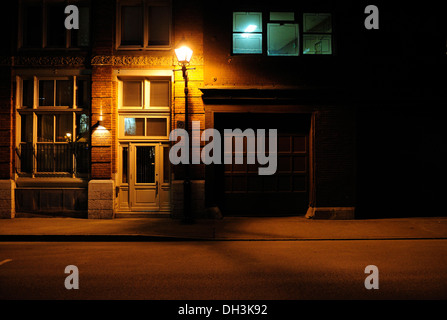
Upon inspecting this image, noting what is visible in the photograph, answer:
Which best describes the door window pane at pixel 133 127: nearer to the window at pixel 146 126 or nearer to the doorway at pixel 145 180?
the window at pixel 146 126

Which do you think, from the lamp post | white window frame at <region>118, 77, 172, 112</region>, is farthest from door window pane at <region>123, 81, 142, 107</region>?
the lamp post

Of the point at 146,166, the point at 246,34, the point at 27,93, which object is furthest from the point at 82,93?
the point at 246,34

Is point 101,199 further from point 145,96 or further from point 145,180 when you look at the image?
point 145,96

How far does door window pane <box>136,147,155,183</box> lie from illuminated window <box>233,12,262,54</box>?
460cm

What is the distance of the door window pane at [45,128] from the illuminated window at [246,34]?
22.7ft

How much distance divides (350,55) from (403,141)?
349cm

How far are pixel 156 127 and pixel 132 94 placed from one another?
144 cm

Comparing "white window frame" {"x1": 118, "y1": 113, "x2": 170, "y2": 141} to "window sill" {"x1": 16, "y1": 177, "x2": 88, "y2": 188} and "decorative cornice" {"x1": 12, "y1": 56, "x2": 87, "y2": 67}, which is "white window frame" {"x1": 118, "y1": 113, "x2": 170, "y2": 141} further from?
"decorative cornice" {"x1": 12, "y1": 56, "x2": 87, "y2": 67}

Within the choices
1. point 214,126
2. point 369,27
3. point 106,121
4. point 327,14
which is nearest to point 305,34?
point 327,14

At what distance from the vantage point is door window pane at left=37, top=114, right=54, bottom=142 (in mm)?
12883

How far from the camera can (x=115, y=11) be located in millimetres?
12508

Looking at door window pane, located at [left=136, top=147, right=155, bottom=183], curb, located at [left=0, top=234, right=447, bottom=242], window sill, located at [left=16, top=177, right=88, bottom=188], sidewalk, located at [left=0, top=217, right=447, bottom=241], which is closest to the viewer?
curb, located at [left=0, top=234, right=447, bottom=242]

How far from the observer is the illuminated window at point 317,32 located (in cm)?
1273

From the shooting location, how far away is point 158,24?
12836mm
